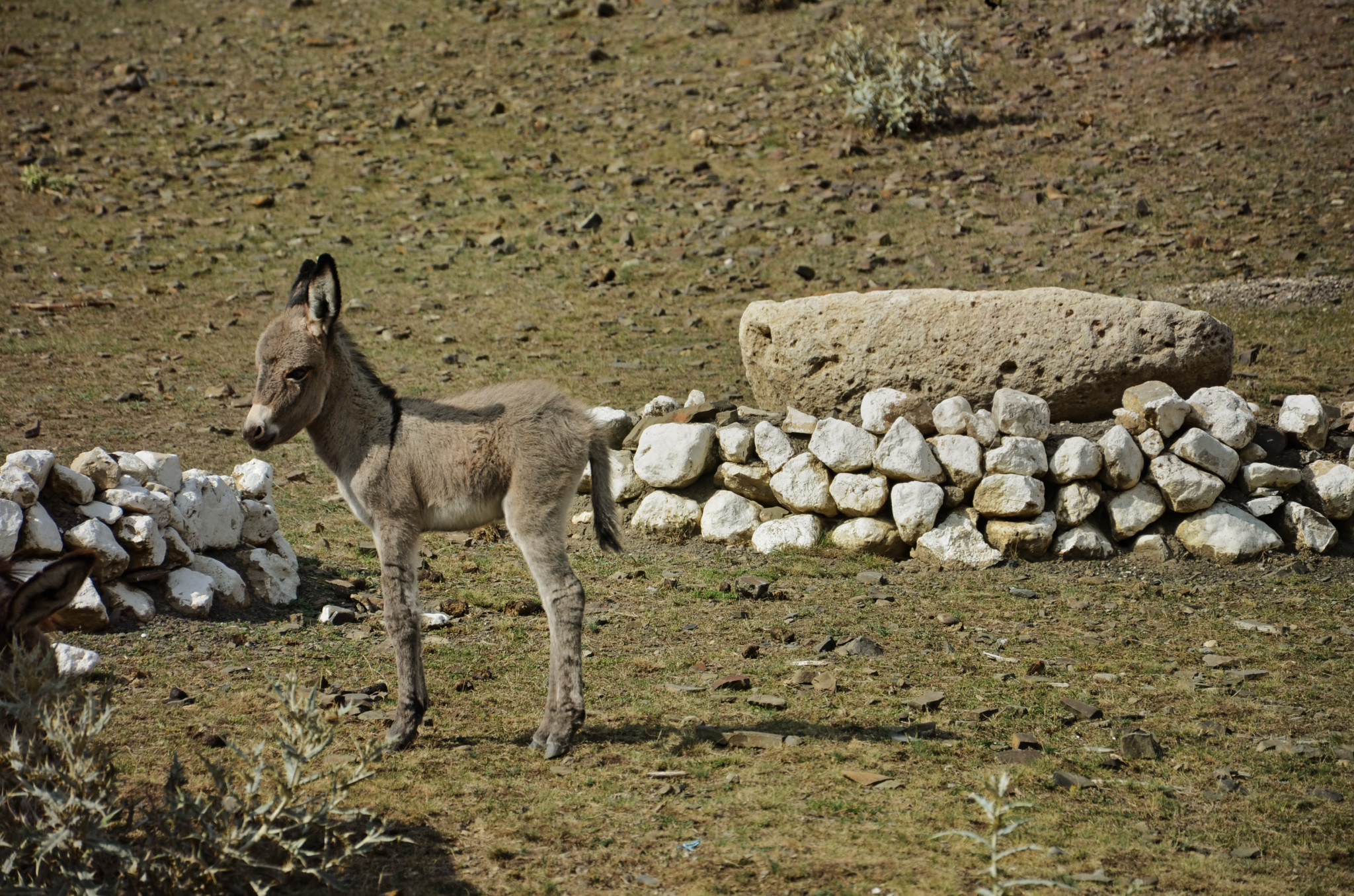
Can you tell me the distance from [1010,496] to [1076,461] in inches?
26.5

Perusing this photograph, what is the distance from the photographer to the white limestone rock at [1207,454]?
9.54 meters

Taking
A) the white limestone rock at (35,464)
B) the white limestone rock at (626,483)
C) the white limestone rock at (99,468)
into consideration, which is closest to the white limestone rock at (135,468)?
the white limestone rock at (99,468)

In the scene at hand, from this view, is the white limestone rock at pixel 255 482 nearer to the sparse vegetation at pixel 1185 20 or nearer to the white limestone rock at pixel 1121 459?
the white limestone rock at pixel 1121 459

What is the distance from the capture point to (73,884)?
12.7 ft

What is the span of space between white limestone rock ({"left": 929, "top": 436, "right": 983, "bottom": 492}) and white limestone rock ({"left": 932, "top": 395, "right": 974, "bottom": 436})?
147 mm

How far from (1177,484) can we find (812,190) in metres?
10.5

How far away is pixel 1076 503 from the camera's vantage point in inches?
378

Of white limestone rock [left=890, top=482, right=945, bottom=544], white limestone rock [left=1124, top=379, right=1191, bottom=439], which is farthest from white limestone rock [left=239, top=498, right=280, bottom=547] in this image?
white limestone rock [left=1124, top=379, right=1191, bottom=439]

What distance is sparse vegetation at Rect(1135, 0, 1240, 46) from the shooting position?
20328 millimetres

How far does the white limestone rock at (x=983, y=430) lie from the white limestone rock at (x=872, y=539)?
3.77 feet

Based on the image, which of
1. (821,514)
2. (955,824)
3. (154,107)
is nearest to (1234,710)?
(955,824)

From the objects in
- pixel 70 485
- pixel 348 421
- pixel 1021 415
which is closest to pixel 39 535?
pixel 70 485

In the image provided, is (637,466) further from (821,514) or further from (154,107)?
(154,107)

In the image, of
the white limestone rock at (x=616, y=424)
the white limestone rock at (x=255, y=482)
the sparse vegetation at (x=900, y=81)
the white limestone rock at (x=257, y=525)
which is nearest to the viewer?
the white limestone rock at (x=257, y=525)
